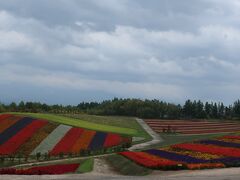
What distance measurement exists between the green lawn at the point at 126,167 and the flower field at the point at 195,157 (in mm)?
375

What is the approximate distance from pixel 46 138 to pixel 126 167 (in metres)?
25.2

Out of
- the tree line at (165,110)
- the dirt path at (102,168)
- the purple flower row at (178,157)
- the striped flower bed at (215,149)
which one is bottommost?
the dirt path at (102,168)

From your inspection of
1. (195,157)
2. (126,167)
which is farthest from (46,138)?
(195,157)

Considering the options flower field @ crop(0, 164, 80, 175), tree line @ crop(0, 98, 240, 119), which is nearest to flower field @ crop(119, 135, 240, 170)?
flower field @ crop(0, 164, 80, 175)

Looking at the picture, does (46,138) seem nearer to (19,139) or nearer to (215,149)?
(19,139)

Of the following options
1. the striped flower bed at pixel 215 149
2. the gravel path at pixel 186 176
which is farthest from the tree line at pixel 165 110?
the gravel path at pixel 186 176

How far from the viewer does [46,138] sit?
58562 mm

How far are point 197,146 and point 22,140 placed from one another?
21.5 m

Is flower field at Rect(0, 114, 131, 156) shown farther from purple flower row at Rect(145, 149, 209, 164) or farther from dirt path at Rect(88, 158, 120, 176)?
purple flower row at Rect(145, 149, 209, 164)

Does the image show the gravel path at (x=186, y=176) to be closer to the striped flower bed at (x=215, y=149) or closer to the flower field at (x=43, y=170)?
the flower field at (x=43, y=170)

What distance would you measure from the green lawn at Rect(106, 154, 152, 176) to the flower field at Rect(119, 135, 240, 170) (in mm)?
375

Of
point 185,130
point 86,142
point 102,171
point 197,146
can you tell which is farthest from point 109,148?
point 185,130

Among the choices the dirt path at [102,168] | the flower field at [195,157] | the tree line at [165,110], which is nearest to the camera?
the flower field at [195,157]

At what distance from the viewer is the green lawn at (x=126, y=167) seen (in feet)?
103
